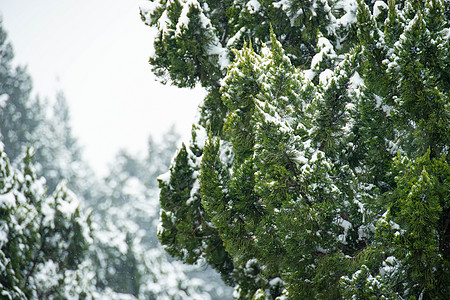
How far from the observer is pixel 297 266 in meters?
4.61

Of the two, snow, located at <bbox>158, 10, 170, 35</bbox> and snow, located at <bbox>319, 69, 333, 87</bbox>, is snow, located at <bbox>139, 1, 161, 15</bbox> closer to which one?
snow, located at <bbox>158, 10, 170, 35</bbox>

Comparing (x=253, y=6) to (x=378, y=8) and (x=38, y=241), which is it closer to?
(x=378, y=8)

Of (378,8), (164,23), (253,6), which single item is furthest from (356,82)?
(164,23)

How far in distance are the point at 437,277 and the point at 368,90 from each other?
1.84 metres

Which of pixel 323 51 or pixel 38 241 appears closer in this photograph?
pixel 323 51

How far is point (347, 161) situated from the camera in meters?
5.01

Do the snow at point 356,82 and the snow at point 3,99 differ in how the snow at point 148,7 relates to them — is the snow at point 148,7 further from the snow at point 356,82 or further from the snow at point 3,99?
the snow at point 3,99

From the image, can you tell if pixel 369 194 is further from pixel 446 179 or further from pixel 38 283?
pixel 38 283

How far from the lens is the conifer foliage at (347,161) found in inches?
143

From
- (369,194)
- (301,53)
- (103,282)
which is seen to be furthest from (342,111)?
(103,282)

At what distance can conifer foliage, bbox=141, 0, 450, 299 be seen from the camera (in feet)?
11.9

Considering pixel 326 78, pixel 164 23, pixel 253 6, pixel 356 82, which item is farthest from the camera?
pixel 164 23

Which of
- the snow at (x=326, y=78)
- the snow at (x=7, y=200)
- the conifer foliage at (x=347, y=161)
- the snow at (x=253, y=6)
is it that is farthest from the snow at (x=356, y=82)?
the snow at (x=7, y=200)

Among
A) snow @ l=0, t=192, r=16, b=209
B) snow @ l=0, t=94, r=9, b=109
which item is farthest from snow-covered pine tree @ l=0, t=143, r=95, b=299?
snow @ l=0, t=94, r=9, b=109
